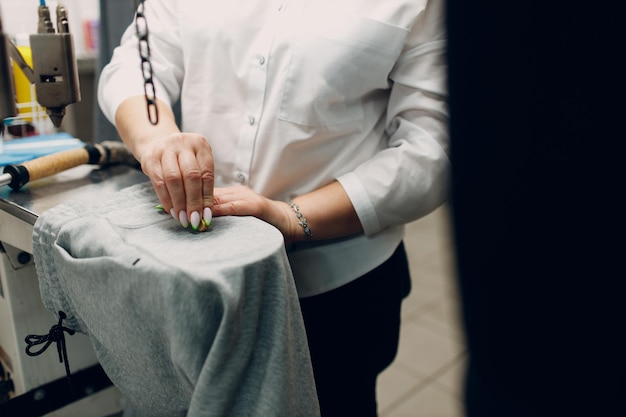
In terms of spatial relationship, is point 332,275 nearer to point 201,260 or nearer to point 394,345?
point 394,345

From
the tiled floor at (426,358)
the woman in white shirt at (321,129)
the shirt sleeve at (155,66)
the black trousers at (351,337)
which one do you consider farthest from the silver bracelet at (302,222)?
the tiled floor at (426,358)

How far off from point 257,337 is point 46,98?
0.55 m

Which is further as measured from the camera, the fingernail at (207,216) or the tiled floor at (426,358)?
the tiled floor at (426,358)

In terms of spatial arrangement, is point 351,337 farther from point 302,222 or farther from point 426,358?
point 426,358

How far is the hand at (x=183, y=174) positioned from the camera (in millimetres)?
739

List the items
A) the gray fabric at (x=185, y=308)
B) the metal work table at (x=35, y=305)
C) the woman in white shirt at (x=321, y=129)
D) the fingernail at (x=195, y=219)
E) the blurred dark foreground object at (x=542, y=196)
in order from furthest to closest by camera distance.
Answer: the metal work table at (x=35, y=305)
the woman in white shirt at (x=321, y=129)
the fingernail at (x=195, y=219)
the gray fabric at (x=185, y=308)
the blurred dark foreground object at (x=542, y=196)

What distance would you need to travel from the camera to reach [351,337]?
997mm

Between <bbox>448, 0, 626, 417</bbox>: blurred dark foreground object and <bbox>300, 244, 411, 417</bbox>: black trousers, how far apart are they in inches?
22.2

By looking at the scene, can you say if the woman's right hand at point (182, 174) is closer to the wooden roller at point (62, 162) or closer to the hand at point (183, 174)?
the hand at point (183, 174)

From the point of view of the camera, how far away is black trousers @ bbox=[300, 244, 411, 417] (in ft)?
3.21

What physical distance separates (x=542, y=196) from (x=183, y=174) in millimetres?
500

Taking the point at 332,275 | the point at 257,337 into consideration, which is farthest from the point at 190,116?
the point at 257,337

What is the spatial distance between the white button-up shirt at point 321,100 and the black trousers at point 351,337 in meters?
0.04

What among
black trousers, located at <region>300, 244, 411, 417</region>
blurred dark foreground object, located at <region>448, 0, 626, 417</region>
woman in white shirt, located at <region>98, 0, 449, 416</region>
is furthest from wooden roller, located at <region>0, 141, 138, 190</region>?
blurred dark foreground object, located at <region>448, 0, 626, 417</region>
